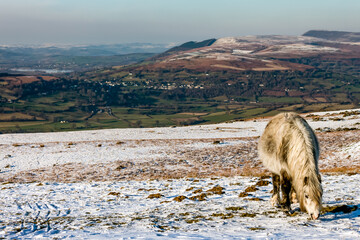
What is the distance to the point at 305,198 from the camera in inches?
382

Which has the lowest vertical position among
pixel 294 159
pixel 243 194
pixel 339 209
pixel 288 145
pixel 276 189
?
pixel 243 194

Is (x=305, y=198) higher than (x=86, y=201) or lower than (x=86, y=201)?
higher

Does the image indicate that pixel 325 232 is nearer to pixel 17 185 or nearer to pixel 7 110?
pixel 17 185

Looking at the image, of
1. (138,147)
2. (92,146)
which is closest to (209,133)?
(138,147)

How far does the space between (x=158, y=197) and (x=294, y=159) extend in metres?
8.54

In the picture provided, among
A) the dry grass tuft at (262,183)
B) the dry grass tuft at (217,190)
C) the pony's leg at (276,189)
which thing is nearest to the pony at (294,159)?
the pony's leg at (276,189)

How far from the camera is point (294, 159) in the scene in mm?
10242

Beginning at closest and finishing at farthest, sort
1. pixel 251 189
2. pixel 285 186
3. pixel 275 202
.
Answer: pixel 285 186, pixel 275 202, pixel 251 189

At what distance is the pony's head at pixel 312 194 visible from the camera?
30.9 ft

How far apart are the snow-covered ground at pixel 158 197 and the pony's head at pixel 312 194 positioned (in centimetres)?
56

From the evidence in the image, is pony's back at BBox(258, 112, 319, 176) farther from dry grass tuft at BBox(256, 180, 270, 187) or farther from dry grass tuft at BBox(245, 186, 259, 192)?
dry grass tuft at BBox(256, 180, 270, 187)

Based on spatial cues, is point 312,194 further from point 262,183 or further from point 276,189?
point 262,183

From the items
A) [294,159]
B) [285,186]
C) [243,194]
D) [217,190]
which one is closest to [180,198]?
[217,190]

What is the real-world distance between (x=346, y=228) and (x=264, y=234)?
248 cm
